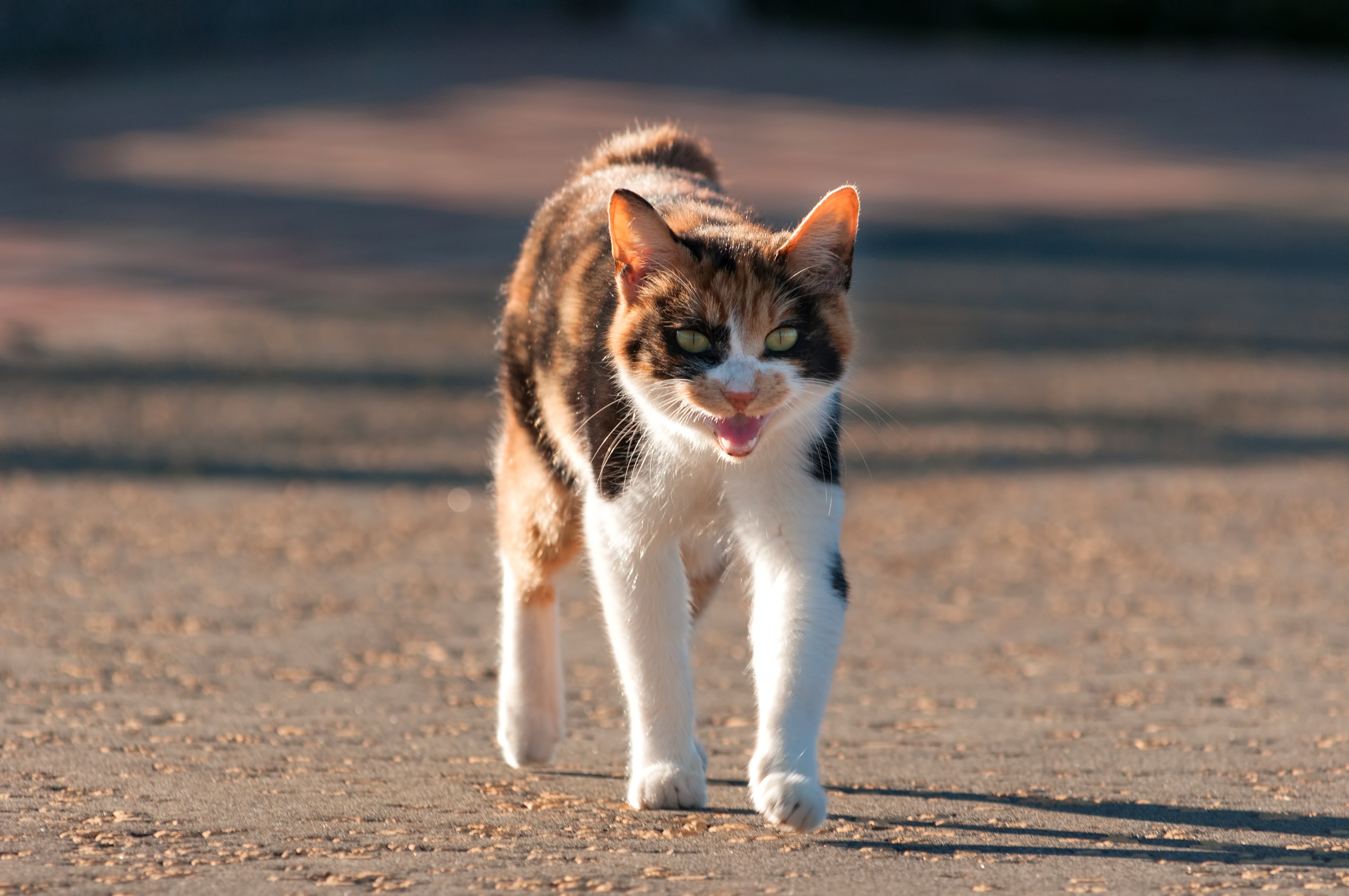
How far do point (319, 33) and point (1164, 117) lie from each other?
9.62 metres

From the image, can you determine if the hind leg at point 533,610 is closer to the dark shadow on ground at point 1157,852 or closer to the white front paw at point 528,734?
the white front paw at point 528,734

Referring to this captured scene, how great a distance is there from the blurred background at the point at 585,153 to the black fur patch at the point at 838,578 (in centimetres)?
301

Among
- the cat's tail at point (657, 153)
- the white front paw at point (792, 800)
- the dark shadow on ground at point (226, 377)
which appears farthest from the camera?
the dark shadow on ground at point (226, 377)

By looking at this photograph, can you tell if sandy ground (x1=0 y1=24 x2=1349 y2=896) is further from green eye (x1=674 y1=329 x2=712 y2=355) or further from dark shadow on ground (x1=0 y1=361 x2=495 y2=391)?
green eye (x1=674 y1=329 x2=712 y2=355)

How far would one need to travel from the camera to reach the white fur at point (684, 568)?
2.99 meters

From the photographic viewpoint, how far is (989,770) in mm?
3424

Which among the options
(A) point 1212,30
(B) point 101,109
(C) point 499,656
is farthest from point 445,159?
(A) point 1212,30

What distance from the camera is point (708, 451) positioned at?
3.09 meters

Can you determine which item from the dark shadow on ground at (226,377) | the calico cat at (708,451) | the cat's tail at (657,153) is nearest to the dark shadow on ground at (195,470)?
the dark shadow on ground at (226,377)

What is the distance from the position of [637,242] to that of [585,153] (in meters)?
10.1

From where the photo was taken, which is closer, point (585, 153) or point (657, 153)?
point (657, 153)

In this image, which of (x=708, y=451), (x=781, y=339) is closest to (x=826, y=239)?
(x=781, y=339)

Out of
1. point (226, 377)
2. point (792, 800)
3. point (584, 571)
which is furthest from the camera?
point (226, 377)

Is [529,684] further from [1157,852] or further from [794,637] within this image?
[1157,852]
